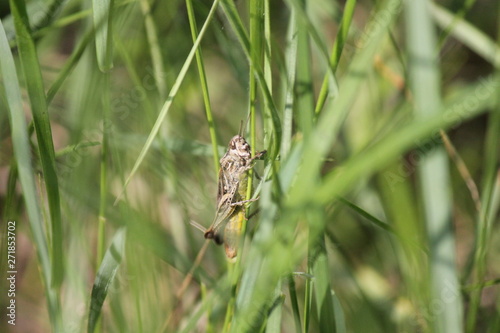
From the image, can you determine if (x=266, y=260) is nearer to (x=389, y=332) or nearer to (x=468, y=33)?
(x=389, y=332)

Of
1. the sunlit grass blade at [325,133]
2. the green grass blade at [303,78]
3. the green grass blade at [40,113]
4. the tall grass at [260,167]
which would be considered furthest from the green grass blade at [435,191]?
the green grass blade at [40,113]

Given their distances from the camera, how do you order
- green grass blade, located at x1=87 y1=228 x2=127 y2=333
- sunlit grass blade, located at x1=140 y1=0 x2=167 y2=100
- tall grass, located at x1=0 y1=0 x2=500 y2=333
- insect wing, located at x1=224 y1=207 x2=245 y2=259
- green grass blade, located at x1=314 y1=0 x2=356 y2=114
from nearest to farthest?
tall grass, located at x1=0 y1=0 x2=500 y2=333 < green grass blade, located at x1=314 y1=0 x2=356 y2=114 < green grass blade, located at x1=87 y1=228 x2=127 y2=333 < insect wing, located at x1=224 y1=207 x2=245 y2=259 < sunlit grass blade, located at x1=140 y1=0 x2=167 y2=100

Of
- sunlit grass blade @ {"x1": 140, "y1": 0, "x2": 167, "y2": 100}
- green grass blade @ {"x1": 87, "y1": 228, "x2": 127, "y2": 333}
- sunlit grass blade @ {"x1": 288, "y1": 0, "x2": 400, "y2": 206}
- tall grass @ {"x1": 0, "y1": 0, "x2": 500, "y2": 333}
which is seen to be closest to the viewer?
sunlit grass blade @ {"x1": 288, "y1": 0, "x2": 400, "y2": 206}

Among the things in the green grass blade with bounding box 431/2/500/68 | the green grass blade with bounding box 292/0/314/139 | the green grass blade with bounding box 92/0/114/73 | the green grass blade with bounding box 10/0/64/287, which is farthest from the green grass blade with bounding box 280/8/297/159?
the green grass blade with bounding box 431/2/500/68

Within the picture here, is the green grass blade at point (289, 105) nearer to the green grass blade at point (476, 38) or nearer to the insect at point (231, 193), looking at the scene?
the insect at point (231, 193)

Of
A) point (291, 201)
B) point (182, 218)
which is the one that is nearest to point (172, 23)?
point (182, 218)

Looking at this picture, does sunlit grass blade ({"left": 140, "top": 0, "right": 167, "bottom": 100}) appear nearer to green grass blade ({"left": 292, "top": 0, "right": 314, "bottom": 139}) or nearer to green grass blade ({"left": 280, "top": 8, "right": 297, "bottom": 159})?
green grass blade ({"left": 280, "top": 8, "right": 297, "bottom": 159})
